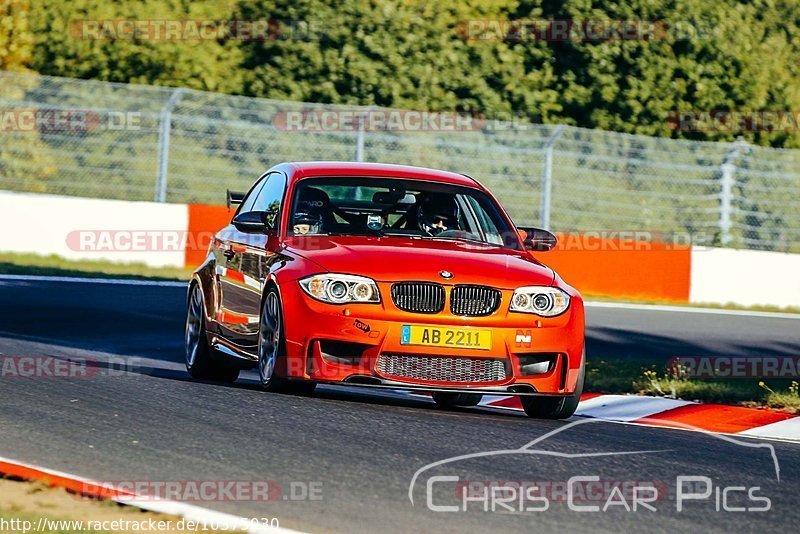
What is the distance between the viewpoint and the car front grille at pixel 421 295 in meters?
9.16

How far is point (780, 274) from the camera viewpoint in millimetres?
22234

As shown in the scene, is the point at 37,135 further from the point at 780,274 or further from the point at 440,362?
the point at 440,362

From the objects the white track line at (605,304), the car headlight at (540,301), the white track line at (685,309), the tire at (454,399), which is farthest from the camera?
the white track line at (685,309)

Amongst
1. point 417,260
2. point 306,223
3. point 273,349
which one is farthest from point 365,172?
point 273,349

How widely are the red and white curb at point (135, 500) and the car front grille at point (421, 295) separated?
2.81 meters

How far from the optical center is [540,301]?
9406 millimetres

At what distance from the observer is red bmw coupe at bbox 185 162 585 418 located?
9.10 meters

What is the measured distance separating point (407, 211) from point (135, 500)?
4753mm

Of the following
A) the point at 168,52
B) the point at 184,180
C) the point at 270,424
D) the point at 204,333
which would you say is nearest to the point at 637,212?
the point at 184,180

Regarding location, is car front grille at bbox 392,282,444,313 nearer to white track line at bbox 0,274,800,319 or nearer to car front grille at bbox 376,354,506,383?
car front grille at bbox 376,354,506,383

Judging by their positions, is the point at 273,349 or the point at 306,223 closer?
the point at 273,349

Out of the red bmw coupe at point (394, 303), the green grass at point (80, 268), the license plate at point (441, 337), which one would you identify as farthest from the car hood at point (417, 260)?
the green grass at point (80, 268)

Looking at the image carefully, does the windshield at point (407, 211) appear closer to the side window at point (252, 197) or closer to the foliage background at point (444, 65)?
the side window at point (252, 197)

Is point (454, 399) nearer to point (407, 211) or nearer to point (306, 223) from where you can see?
point (407, 211)
